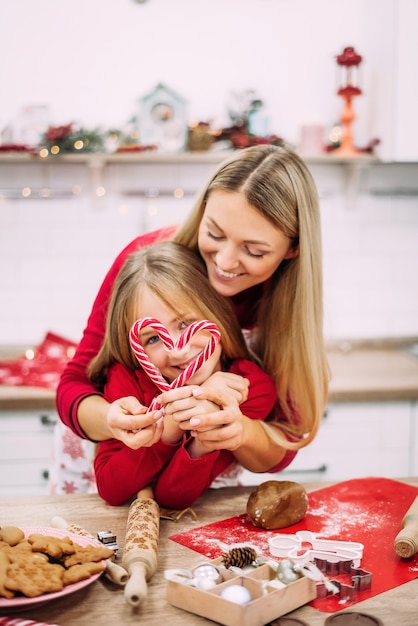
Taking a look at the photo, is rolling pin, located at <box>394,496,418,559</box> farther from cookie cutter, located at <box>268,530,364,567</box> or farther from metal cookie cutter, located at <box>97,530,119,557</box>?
metal cookie cutter, located at <box>97,530,119,557</box>

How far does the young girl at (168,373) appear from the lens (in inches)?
59.4

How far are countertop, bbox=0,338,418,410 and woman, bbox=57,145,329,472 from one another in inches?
38.4

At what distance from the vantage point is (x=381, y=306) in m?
3.45

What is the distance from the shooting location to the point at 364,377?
9.68 feet

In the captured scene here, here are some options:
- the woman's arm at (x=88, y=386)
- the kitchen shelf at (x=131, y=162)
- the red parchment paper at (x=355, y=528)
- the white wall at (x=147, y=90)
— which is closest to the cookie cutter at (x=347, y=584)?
the red parchment paper at (x=355, y=528)

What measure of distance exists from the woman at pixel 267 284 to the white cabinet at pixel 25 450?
1014 mm

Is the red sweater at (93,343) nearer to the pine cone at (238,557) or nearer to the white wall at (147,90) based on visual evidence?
the pine cone at (238,557)

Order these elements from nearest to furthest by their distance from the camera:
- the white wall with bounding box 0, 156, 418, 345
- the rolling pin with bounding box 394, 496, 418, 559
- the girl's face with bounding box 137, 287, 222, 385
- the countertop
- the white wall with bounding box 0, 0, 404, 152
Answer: the rolling pin with bounding box 394, 496, 418, 559
the girl's face with bounding box 137, 287, 222, 385
the countertop
the white wall with bounding box 0, 0, 404, 152
the white wall with bounding box 0, 156, 418, 345

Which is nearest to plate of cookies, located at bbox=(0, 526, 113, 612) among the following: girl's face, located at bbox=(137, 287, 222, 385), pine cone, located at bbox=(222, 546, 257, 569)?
pine cone, located at bbox=(222, 546, 257, 569)

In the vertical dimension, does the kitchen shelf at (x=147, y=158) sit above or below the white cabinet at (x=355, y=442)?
above

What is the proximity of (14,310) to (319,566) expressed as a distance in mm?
2285

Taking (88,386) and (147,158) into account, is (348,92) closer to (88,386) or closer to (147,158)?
(147,158)

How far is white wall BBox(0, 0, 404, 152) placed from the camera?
314cm

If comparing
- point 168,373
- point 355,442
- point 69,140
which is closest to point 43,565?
point 168,373
